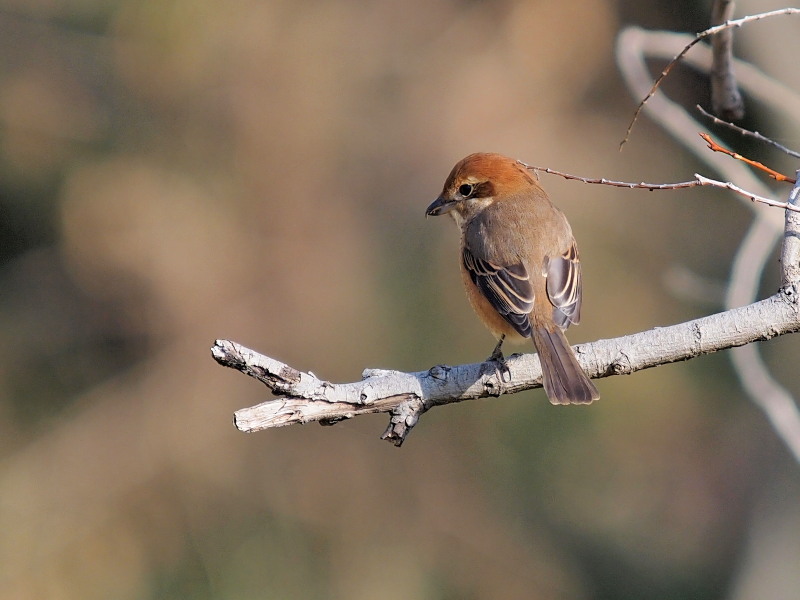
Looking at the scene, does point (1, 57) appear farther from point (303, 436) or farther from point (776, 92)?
point (776, 92)

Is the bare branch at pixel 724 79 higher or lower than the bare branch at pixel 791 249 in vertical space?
higher

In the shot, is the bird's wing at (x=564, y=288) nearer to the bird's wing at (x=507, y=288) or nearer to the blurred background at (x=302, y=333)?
the bird's wing at (x=507, y=288)

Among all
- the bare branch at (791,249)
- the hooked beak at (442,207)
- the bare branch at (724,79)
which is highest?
the hooked beak at (442,207)

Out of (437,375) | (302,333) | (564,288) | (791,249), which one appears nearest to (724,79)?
(791,249)

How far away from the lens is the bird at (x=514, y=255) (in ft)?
13.1

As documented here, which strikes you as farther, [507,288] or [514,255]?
[514,255]

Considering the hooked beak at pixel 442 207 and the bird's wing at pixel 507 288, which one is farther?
the hooked beak at pixel 442 207

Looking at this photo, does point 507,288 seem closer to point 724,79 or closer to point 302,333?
point 724,79

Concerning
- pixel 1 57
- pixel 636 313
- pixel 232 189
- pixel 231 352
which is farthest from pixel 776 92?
pixel 1 57

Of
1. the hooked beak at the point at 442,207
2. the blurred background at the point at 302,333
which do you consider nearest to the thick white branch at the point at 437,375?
the hooked beak at the point at 442,207

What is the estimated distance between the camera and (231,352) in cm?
275

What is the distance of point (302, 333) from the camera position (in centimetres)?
782

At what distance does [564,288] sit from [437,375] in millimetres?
1144

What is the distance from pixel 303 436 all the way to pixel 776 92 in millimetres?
4471
